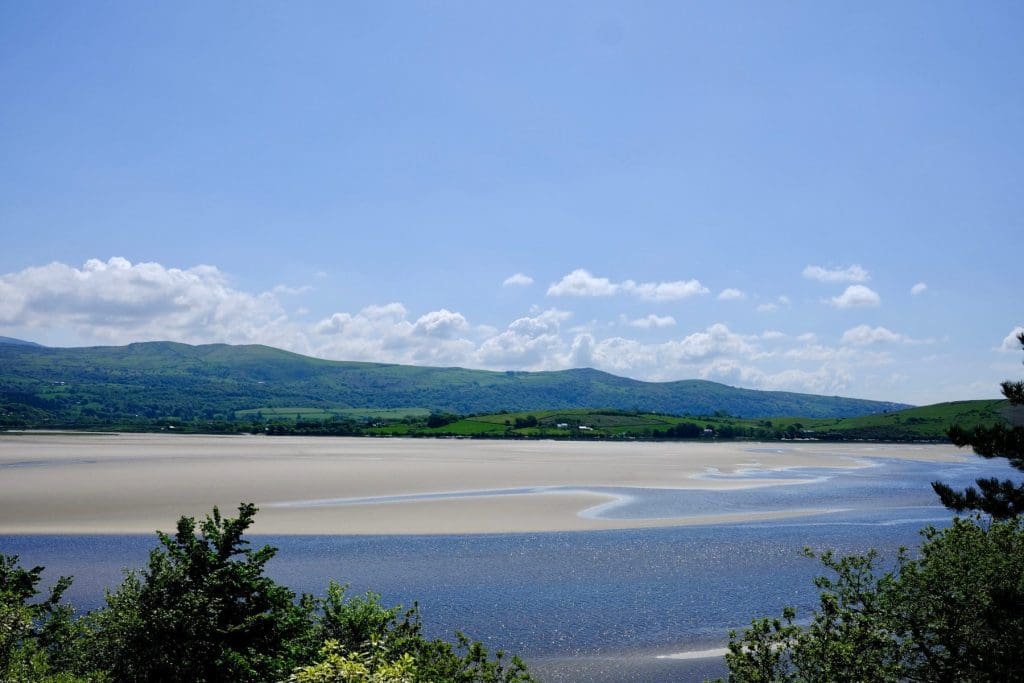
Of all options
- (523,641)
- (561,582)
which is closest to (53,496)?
(561,582)

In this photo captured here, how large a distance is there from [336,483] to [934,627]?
Answer: 75.1 m

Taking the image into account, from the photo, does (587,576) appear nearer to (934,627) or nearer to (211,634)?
(934,627)

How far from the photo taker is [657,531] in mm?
57469

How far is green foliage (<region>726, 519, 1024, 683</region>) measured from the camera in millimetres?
16156

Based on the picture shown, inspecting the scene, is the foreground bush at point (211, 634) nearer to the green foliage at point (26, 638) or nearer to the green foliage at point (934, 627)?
the green foliage at point (26, 638)

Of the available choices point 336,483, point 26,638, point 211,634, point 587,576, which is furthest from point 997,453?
point 336,483

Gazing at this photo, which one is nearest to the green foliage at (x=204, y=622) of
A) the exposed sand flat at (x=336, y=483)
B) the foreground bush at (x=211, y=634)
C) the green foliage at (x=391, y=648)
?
the foreground bush at (x=211, y=634)

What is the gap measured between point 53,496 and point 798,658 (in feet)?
239

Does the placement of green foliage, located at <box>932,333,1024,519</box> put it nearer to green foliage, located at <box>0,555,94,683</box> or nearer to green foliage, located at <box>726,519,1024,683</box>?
green foliage, located at <box>726,519,1024,683</box>

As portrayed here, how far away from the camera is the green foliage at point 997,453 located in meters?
18.5

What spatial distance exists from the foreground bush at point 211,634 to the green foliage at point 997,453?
12752 mm

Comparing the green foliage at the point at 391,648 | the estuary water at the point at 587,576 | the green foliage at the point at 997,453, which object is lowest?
the estuary water at the point at 587,576

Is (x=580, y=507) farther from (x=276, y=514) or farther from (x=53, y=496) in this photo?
(x=53, y=496)

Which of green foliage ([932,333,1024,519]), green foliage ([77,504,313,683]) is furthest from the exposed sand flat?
green foliage ([932,333,1024,519])
